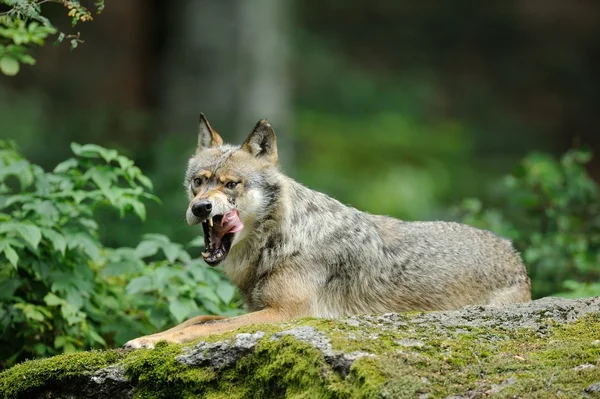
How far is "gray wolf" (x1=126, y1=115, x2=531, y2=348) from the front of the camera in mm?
6477

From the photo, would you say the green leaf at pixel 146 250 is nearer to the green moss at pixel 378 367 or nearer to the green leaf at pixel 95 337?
the green leaf at pixel 95 337

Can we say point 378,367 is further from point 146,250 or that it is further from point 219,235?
point 146,250

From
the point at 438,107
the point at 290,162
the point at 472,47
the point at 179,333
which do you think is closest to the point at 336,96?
the point at 438,107

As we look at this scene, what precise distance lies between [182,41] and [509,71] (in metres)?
11.5

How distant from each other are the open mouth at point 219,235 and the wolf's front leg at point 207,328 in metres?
0.45

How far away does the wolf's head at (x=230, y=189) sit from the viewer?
21.0 ft

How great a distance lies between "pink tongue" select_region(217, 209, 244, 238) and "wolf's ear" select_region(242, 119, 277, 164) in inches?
25.4

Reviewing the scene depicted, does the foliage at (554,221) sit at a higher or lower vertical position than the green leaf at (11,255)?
higher

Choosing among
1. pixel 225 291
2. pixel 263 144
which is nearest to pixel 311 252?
pixel 263 144

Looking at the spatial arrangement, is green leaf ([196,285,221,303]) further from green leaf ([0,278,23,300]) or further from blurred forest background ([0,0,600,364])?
green leaf ([0,278,23,300])

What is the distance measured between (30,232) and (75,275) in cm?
70

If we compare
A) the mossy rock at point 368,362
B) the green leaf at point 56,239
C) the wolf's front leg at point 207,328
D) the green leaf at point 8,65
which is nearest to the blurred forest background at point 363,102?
the green leaf at point 56,239

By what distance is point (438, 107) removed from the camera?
2295 cm

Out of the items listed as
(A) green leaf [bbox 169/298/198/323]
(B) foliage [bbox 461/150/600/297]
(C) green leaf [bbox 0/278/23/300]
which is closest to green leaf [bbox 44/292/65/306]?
(C) green leaf [bbox 0/278/23/300]
